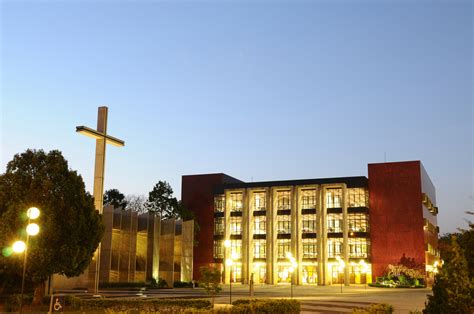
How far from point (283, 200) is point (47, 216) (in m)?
74.9

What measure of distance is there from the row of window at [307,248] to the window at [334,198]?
6125 mm

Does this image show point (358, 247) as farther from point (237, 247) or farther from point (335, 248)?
point (237, 247)

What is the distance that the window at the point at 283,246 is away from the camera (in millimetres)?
99875

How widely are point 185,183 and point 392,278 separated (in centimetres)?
4429

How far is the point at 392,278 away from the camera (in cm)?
8675

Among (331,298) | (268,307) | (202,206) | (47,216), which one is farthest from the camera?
(202,206)

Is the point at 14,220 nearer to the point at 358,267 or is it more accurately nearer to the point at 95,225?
the point at 95,225

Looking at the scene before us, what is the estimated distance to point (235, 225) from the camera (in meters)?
104

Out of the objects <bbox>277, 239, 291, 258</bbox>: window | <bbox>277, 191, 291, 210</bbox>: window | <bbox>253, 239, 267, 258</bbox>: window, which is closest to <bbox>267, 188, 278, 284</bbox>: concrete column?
<bbox>277, 239, 291, 258</bbox>: window

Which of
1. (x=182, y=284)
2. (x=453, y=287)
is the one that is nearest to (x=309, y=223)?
(x=182, y=284)

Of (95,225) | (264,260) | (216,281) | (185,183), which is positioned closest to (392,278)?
(264,260)

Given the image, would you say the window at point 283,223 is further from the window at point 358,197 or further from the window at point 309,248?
the window at point 358,197

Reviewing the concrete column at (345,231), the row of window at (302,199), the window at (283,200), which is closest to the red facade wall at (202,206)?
the row of window at (302,199)

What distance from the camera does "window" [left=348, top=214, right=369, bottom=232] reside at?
3750 inches
